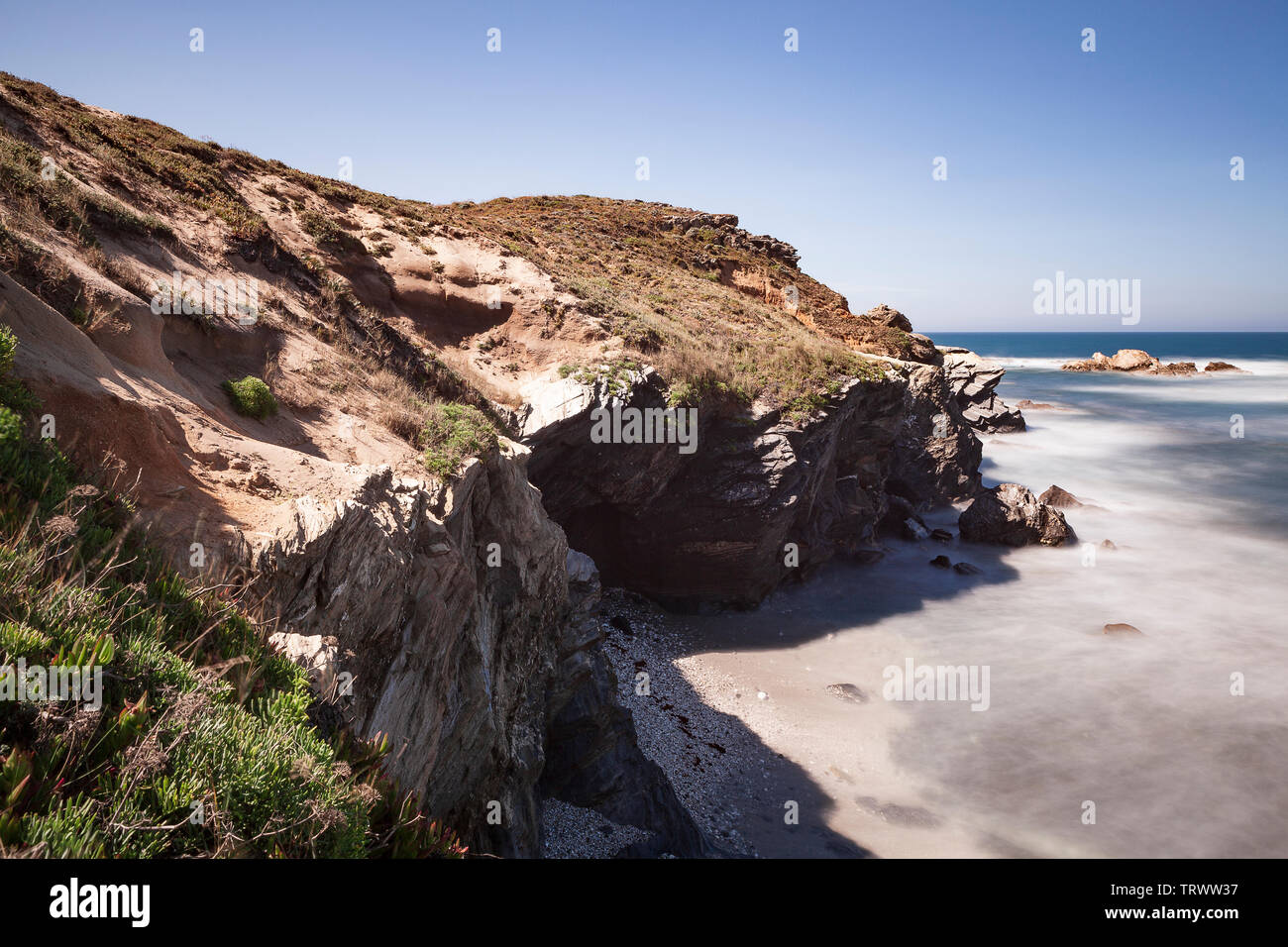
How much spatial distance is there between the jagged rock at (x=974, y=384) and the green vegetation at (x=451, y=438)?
2043 inches

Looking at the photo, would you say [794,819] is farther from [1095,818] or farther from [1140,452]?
[1140,452]

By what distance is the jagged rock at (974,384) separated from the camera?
2253 inches

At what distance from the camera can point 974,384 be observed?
58219 mm

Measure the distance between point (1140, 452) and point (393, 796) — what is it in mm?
70480

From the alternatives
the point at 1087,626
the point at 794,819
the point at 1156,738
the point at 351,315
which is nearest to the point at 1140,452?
the point at 1087,626

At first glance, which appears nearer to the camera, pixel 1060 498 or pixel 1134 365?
pixel 1060 498

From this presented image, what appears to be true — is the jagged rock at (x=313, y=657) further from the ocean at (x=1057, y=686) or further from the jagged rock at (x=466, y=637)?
the ocean at (x=1057, y=686)

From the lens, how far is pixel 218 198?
1647 cm

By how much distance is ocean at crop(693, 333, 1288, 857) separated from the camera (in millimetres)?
15914

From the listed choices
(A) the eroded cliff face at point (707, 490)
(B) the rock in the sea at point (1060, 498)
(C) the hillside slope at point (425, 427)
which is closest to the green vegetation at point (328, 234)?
(C) the hillside slope at point (425, 427)

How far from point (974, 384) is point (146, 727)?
6436 centimetres

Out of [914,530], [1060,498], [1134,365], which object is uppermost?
[1134,365]

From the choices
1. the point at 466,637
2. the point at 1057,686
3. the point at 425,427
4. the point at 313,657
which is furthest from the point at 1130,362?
the point at 313,657

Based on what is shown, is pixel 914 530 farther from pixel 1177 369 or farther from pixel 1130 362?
pixel 1130 362
